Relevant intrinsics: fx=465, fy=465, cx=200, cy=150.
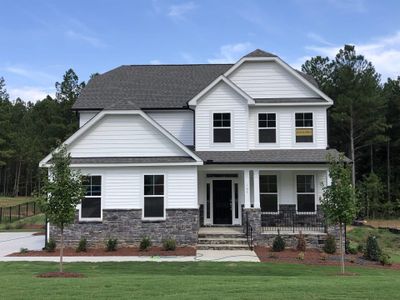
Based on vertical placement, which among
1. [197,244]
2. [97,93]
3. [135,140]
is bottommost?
[197,244]

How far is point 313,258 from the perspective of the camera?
17.7 meters

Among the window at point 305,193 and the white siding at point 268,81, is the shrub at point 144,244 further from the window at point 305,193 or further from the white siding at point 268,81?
the white siding at point 268,81

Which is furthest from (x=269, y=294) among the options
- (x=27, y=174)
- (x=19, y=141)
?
(x=27, y=174)

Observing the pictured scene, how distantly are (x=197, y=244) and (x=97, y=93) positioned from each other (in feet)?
34.8

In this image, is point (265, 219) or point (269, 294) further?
point (265, 219)

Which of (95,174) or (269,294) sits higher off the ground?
(95,174)

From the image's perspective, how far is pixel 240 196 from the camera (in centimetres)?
2311

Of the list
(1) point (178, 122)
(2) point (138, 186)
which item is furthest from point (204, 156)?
(2) point (138, 186)

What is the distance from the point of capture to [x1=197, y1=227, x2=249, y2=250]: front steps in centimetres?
1964

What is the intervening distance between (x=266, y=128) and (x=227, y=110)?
2.25 meters

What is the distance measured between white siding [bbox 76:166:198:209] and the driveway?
4024mm

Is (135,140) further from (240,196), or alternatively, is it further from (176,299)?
(176,299)

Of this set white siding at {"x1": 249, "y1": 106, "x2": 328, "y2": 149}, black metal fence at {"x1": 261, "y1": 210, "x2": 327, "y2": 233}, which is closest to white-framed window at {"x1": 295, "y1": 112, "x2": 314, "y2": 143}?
white siding at {"x1": 249, "y1": 106, "x2": 328, "y2": 149}

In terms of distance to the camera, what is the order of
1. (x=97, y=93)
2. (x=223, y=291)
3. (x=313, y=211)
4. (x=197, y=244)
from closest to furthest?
(x=223, y=291)
(x=197, y=244)
(x=313, y=211)
(x=97, y=93)
